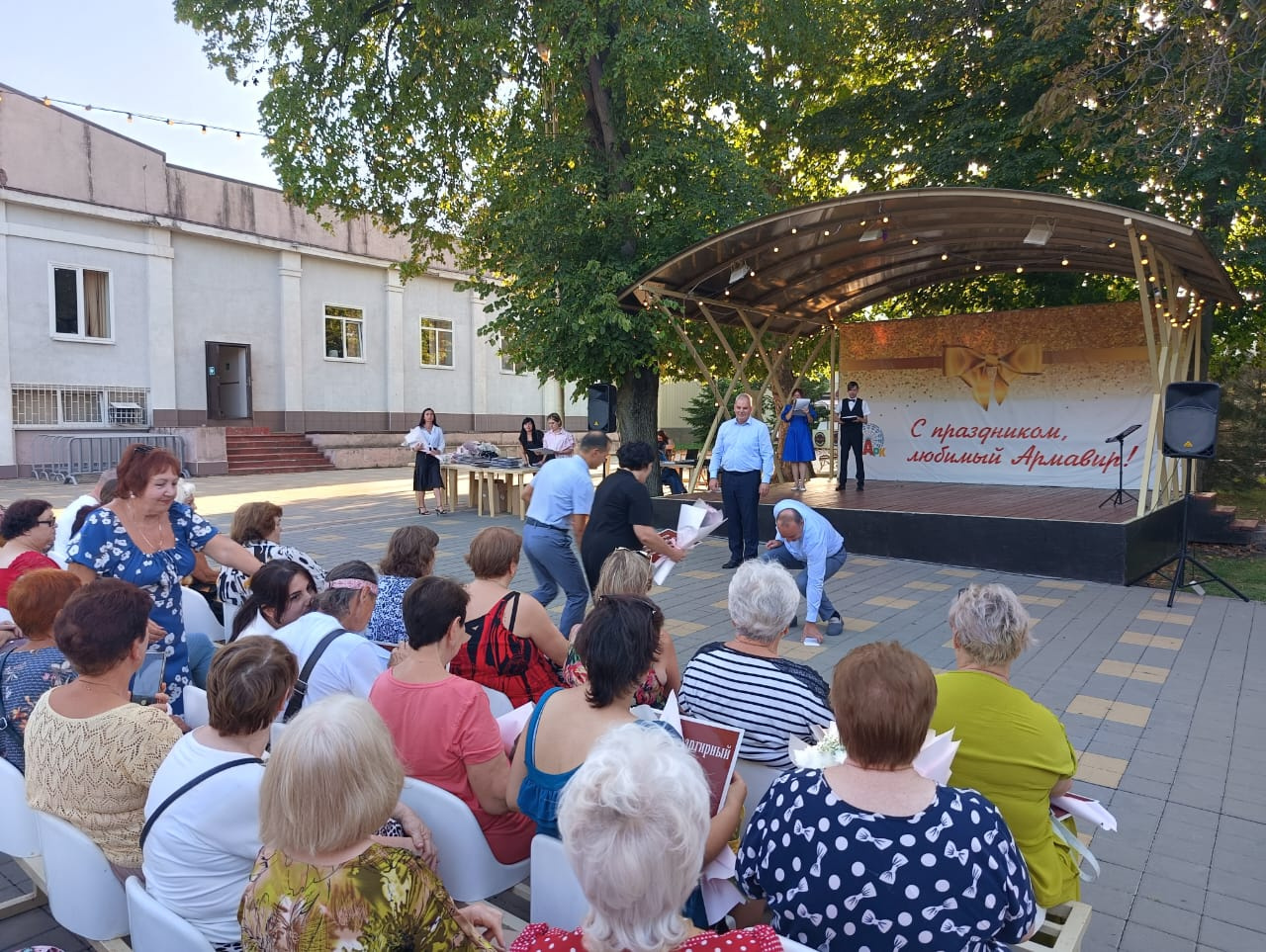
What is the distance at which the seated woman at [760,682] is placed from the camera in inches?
96.3

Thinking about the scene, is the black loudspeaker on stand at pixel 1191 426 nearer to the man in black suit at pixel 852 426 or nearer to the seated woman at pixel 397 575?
the man in black suit at pixel 852 426

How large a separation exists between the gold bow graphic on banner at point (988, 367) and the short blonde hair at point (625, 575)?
42.2 ft

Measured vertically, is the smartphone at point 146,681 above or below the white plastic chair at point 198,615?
above

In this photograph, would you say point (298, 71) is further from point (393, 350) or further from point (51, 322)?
point (393, 350)

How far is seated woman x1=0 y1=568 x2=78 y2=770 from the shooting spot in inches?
104

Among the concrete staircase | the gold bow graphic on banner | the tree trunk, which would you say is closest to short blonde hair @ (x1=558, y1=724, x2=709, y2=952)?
the tree trunk

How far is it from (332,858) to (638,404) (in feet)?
37.0

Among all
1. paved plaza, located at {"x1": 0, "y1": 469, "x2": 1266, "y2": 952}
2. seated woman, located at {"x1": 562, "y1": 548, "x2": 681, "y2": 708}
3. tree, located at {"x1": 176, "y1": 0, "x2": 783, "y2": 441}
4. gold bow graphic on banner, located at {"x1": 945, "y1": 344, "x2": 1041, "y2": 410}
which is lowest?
paved plaza, located at {"x1": 0, "y1": 469, "x2": 1266, "y2": 952}

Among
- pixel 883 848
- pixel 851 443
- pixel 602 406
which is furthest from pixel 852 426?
pixel 883 848

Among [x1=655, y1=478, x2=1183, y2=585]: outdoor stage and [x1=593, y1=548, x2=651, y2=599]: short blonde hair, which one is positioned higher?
[x1=593, y1=548, x2=651, y2=599]: short blonde hair

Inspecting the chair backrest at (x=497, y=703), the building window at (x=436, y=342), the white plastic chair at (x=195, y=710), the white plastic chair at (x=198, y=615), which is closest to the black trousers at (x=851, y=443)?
the white plastic chair at (x=198, y=615)

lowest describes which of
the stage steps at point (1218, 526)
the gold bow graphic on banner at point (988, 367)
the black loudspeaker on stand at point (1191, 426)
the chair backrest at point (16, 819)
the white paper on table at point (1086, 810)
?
the stage steps at point (1218, 526)

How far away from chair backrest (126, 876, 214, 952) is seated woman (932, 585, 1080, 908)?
1.82 metres

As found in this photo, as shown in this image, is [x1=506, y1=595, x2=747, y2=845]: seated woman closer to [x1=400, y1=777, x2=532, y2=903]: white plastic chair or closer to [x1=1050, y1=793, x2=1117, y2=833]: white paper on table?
[x1=400, y1=777, x2=532, y2=903]: white plastic chair
